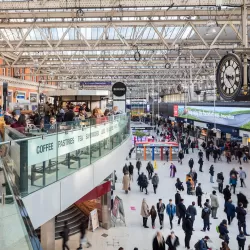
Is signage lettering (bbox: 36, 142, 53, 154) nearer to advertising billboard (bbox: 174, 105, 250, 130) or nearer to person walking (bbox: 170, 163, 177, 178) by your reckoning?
advertising billboard (bbox: 174, 105, 250, 130)

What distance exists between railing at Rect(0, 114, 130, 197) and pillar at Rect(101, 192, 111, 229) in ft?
12.2

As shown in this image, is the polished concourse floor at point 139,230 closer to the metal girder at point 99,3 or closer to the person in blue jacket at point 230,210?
the person in blue jacket at point 230,210

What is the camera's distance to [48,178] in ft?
19.0

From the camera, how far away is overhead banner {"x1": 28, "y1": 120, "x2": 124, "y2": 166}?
520 cm

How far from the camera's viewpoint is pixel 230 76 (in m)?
7.29

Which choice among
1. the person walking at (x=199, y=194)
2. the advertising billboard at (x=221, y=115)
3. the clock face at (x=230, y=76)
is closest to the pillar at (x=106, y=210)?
the person walking at (x=199, y=194)

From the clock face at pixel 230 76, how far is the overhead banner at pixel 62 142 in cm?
385

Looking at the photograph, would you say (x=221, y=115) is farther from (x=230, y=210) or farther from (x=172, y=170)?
(x=230, y=210)

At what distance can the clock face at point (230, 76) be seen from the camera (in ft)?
22.5

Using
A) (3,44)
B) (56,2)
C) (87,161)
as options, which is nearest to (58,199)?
(87,161)

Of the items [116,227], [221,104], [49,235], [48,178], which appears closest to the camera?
[48,178]

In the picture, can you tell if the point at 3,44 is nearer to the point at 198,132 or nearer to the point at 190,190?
the point at 190,190

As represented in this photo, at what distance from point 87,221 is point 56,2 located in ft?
28.6

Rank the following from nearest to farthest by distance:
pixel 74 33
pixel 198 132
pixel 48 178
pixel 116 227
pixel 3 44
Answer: pixel 48 178, pixel 116 227, pixel 3 44, pixel 74 33, pixel 198 132
